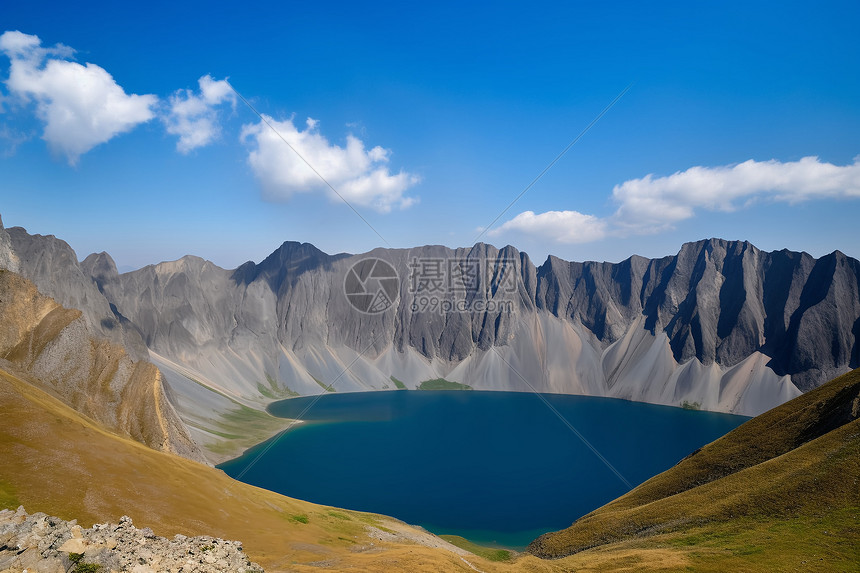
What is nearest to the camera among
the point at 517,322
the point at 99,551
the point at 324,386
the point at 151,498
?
the point at 99,551

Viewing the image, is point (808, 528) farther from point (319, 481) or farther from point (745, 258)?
point (745, 258)

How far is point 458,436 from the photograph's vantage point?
98.5 m

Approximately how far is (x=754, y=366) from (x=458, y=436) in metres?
100

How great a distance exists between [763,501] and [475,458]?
58.1 metres

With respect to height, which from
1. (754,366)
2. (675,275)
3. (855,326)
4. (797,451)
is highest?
(675,275)

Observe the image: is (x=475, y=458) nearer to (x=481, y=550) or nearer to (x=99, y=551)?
(x=481, y=550)

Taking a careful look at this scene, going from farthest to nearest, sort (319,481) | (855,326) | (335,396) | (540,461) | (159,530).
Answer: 1. (335,396)
2. (855,326)
3. (540,461)
4. (319,481)
5. (159,530)

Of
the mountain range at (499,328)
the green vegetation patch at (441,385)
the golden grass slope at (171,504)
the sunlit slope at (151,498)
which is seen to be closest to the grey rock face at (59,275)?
the mountain range at (499,328)

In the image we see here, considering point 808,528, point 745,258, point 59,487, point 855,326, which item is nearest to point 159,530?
point 59,487

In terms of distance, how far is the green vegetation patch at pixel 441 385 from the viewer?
166 metres

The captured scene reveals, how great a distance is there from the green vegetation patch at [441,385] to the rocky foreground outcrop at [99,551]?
497 ft

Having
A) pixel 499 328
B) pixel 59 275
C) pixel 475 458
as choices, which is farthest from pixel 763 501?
pixel 499 328

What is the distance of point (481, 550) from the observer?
44.9 meters

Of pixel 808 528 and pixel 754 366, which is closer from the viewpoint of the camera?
pixel 808 528
